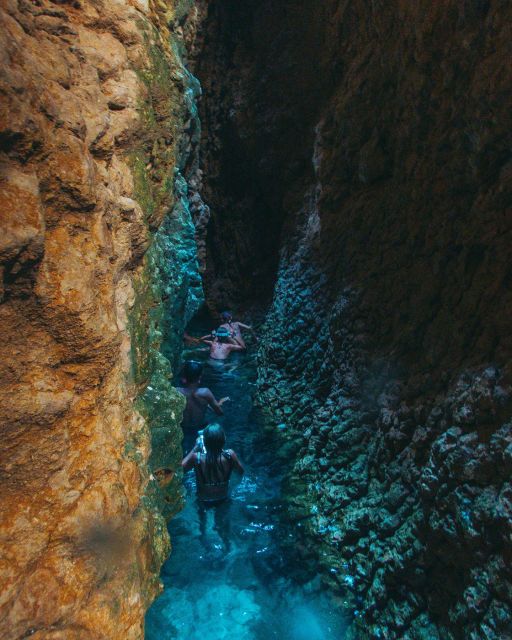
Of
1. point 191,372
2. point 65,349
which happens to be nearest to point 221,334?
point 191,372

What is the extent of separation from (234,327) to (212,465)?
4818mm

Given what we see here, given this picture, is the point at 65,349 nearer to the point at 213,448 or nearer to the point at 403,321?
the point at 403,321

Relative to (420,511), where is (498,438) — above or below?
above

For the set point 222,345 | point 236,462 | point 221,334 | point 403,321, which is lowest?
point 222,345

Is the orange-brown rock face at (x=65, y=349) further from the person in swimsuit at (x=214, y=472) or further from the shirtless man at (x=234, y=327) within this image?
the shirtless man at (x=234, y=327)

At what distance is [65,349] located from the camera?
63.6 inches

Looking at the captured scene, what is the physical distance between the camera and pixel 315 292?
230 inches

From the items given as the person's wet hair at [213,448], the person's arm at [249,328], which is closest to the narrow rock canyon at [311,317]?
the person's wet hair at [213,448]

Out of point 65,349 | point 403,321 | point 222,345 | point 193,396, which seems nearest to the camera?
point 65,349

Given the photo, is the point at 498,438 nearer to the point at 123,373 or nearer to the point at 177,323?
the point at 123,373

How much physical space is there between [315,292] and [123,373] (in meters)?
4.10

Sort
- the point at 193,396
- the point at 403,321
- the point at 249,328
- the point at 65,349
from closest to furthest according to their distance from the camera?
1. the point at 65,349
2. the point at 403,321
3. the point at 193,396
4. the point at 249,328

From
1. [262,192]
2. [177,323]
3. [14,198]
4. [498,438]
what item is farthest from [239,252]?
[14,198]

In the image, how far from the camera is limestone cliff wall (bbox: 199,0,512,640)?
265 centimetres
